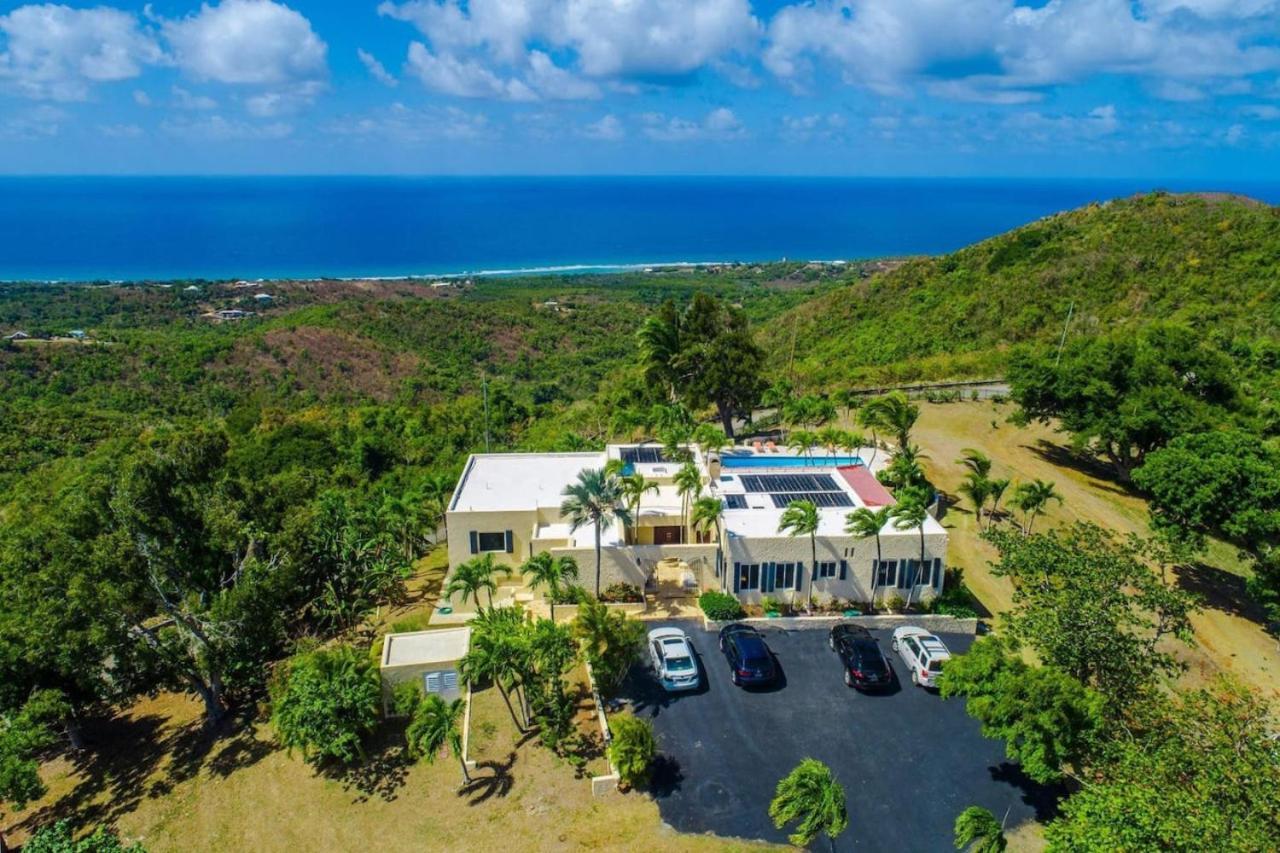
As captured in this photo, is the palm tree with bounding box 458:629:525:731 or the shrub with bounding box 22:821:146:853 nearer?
the shrub with bounding box 22:821:146:853

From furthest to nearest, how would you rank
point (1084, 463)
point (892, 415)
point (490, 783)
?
point (1084, 463), point (892, 415), point (490, 783)

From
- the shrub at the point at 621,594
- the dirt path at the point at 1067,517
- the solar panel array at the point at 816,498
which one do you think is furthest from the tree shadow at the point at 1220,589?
the shrub at the point at 621,594

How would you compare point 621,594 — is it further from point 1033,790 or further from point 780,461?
point 1033,790

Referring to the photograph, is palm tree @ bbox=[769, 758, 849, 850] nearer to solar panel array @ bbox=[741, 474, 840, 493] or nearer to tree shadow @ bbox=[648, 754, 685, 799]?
tree shadow @ bbox=[648, 754, 685, 799]

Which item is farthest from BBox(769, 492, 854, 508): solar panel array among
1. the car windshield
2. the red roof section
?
the car windshield

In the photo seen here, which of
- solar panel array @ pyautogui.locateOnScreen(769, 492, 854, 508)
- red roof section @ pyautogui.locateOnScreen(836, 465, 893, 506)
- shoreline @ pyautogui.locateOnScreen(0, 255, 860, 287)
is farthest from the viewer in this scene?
shoreline @ pyautogui.locateOnScreen(0, 255, 860, 287)

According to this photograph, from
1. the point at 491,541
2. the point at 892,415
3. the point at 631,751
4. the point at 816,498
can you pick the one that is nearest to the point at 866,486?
the point at 816,498

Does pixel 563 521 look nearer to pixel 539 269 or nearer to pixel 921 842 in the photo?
pixel 921 842
